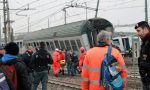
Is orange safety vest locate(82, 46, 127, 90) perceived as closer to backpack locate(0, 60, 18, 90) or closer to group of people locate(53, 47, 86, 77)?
backpack locate(0, 60, 18, 90)

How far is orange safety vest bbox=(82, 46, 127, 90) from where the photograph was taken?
19.9ft

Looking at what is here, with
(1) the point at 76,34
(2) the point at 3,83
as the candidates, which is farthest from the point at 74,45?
(2) the point at 3,83

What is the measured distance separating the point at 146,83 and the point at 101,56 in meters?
1.10

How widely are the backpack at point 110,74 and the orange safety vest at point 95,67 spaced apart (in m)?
0.06

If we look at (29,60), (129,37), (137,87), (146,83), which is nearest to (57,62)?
(137,87)

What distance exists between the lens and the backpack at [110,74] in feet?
19.5

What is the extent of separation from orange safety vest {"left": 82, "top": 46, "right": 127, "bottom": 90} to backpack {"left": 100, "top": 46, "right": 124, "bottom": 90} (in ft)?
0.21

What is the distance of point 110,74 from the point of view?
235 inches

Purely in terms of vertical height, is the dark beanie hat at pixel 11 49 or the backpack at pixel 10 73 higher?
the dark beanie hat at pixel 11 49

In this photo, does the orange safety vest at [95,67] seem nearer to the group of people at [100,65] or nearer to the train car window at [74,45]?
the group of people at [100,65]

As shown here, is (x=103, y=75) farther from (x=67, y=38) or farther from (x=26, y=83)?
(x=67, y=38)

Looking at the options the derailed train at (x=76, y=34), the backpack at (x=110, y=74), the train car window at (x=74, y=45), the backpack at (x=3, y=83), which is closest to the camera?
the backpack at (x=3, y=83)

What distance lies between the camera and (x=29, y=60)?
12695 mm

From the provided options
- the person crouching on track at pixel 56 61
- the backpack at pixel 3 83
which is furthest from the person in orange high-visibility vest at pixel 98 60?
the person crouching on track at pixel 56 61
